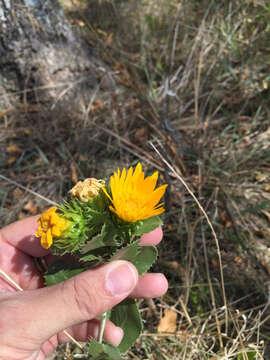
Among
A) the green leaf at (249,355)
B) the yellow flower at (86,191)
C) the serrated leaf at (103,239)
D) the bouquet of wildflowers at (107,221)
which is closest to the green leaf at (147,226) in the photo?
the bouquet of wildflowers at (107,221)

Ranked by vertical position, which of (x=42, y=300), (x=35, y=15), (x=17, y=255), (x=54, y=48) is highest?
(x=35, y=15)

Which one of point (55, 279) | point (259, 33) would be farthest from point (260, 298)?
point (259, 33)

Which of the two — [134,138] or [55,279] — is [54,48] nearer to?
[134,138]

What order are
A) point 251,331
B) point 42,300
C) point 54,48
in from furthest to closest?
point 54,48, point 251,331, point 42,300

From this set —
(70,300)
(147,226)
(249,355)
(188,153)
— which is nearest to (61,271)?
(70,300)

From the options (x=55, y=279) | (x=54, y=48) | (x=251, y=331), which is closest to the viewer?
(x=55, y=279)

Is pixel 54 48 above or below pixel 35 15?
below

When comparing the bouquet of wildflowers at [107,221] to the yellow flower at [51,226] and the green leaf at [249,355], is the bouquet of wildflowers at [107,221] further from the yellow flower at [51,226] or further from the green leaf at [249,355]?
the green leaf at [249,355]

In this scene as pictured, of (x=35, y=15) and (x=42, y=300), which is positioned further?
(x=35, y=15)

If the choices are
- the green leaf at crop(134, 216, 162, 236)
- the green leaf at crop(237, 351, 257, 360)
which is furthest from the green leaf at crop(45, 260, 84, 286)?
the green leaf at crop(237, 351, 257, 360)
